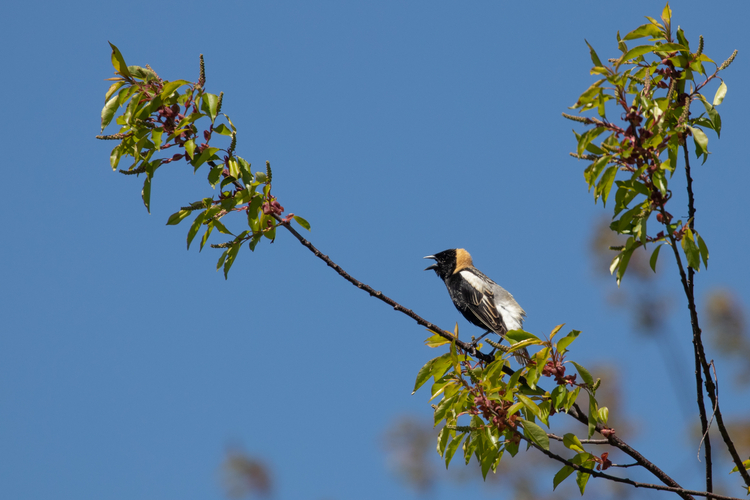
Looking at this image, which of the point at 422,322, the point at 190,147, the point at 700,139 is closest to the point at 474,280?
the point at 422,322

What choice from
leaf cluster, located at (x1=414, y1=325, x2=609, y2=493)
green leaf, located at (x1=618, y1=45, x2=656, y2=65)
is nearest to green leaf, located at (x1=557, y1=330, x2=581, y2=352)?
leaf cluster, located at (x1=414, y1=325, x2=609, y2=493)

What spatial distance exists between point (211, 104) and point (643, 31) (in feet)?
6.84

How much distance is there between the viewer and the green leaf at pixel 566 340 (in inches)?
130

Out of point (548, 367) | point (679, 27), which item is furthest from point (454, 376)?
point (679, 27)

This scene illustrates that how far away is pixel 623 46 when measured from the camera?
126 inches

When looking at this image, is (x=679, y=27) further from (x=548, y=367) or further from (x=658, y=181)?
(x=548, y=367)

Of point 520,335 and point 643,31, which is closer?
point 643,31

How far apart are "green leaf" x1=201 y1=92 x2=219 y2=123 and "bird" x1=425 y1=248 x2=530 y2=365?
449cm

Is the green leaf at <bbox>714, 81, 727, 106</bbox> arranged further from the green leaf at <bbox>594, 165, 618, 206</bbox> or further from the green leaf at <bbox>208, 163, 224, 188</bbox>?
the green leaf at <bbox>208, 163, 224, 188</bbox>

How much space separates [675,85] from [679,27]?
10.4 inches

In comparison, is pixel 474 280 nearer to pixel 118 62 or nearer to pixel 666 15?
pixel 666 15

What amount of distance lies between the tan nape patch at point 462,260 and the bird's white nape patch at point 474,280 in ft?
0.74

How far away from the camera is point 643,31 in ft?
10.5

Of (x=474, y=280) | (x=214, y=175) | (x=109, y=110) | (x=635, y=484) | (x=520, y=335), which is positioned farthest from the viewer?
(x=474, y=280)
